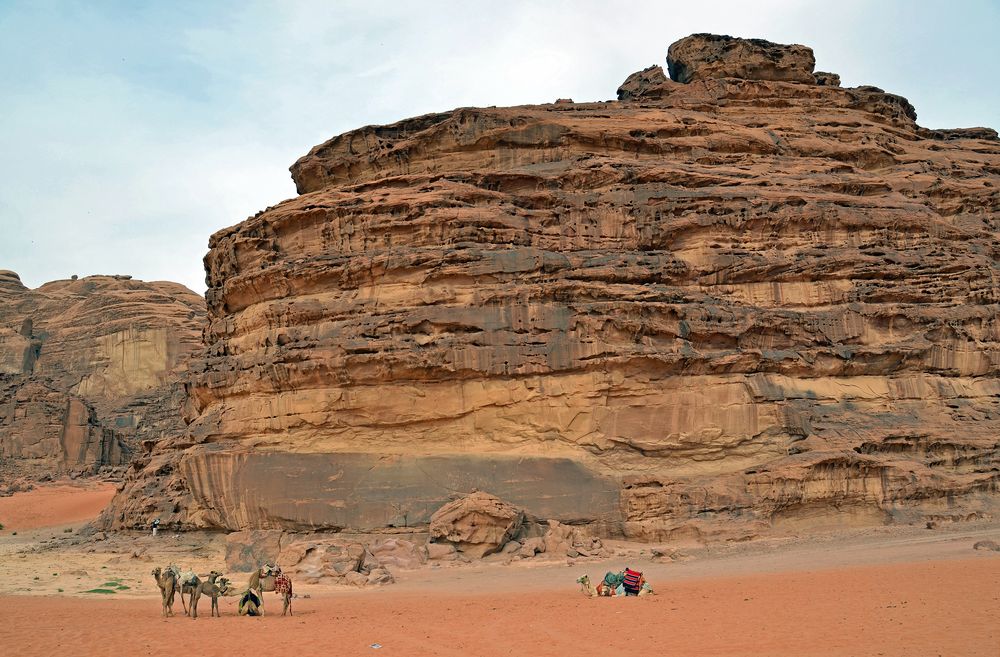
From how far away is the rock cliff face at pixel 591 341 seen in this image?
76.7 ft

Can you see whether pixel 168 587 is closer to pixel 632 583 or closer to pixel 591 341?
pixel 632 583

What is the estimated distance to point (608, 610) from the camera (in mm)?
15711

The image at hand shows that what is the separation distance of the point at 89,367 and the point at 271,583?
63.7 m

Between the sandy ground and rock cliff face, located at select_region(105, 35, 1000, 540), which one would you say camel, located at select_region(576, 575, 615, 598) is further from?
rock cliff face, located at select_region(105, 35, 1000, 540)

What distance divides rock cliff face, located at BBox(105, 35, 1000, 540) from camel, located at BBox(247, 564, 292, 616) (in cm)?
519

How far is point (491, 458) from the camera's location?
23422mm

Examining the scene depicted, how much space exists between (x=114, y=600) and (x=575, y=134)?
18.4 metres

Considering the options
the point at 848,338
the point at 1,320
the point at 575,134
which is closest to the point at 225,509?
the point at 575,134

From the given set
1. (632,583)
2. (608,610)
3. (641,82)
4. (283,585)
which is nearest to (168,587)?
(283,585)

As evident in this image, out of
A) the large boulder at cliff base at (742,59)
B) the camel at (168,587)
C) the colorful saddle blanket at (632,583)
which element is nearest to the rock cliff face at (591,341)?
the large boulder at cliff base at (742,59)

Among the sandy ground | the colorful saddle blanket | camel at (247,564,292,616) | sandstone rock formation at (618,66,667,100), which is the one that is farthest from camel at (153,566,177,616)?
sandstone rock formation at (618,66,667,100)

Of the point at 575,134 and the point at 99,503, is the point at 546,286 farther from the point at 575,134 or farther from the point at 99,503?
the point at 99,503

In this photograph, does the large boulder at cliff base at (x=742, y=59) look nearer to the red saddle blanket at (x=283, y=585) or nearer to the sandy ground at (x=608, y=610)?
the sandy ground at (x=608, y=610)

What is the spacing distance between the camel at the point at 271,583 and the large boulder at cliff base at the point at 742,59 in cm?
2395
